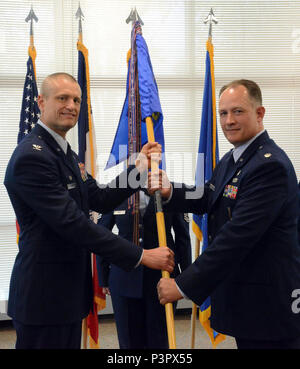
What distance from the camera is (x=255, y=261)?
6.02 feet

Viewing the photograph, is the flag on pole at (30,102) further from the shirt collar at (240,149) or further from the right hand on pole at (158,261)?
the shirt collar at (240,149)

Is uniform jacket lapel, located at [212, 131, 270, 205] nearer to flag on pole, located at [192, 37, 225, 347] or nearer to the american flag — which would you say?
flag on pole, located at [192, 37, 225, 347]

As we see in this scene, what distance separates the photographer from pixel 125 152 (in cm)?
284

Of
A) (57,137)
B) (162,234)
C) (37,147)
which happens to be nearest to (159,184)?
(162,234)

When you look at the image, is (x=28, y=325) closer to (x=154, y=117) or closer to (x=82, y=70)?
(x=154, y=117)

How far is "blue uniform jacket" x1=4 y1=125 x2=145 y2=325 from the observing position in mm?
1823

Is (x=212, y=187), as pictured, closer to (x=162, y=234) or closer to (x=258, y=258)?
(x=162, y=234)

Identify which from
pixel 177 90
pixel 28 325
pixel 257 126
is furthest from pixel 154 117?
pixel 177 90

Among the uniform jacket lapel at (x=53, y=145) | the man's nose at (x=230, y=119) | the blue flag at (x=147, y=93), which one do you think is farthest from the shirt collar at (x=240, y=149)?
the uniform jacket lapel at (x=53, y=145)

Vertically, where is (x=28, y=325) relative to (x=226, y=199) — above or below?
below

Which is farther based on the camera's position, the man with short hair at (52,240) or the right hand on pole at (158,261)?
the right hand on pole at (158,261)

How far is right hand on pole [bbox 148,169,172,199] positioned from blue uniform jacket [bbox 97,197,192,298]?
0.53ft

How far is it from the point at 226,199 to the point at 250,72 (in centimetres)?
298

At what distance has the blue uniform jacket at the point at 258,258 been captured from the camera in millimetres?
1790
